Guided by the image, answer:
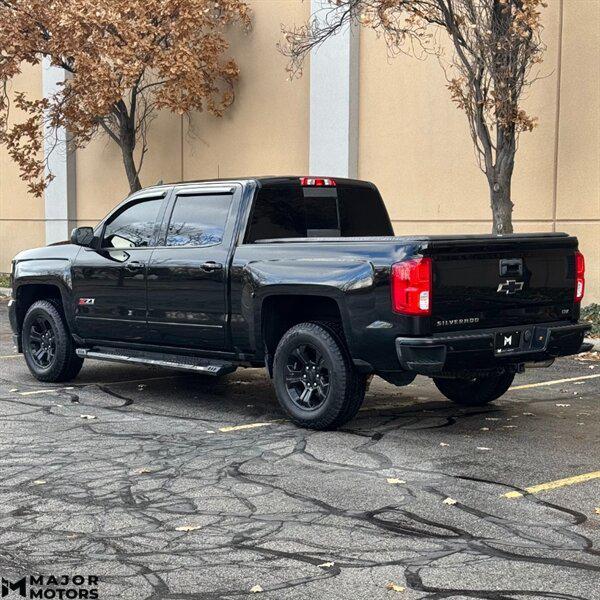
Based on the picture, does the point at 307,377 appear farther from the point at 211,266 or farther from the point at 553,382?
the point at 553,382

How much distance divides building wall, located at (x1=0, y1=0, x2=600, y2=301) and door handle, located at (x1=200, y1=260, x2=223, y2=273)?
7812mm

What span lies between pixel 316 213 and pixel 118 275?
6.39ft

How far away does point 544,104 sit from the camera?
15289 millimetres

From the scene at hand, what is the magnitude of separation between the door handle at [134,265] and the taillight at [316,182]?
64.0 inches

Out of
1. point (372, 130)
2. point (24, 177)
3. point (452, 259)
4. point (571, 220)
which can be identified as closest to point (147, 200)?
point (452, 259)

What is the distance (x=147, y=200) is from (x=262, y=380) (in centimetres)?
228

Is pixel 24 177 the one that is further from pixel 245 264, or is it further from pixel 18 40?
pixel 245 264

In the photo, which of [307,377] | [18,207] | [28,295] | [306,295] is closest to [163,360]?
[307,377]

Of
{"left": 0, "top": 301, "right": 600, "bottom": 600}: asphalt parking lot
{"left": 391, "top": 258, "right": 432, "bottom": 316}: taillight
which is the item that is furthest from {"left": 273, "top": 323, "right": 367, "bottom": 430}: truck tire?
{"left": 391, "top": 258, "right": 432, "bottom": 316}: taillight

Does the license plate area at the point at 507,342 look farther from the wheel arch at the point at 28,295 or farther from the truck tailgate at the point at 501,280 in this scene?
the wheel arch at the point at 28,295

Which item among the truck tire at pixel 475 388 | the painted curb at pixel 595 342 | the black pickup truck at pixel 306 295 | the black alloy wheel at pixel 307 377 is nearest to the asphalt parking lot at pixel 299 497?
the truck tire at pixel 475 388

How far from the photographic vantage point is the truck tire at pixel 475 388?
9.13 metres

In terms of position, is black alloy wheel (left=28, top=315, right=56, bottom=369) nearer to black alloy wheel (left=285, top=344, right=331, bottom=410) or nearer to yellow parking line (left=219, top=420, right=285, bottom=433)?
yellow parking line (left=219, top=420, right=285, bottom=433)

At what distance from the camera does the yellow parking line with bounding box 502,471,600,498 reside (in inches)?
245
